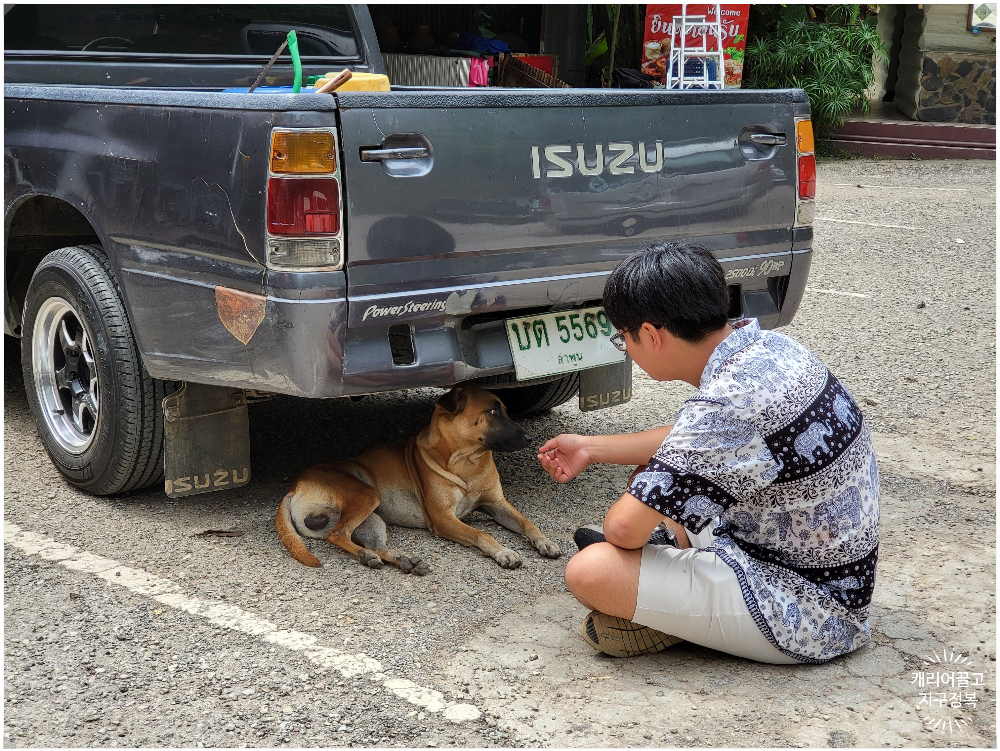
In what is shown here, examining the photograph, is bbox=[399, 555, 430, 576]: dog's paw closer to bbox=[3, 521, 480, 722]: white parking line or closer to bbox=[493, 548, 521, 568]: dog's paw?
bbox=[493, 548, 521, 568]: dog's paw

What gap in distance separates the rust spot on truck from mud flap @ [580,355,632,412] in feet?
4.71

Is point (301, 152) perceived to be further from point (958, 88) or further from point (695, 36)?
point (958, 88)

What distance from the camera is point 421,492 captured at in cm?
369

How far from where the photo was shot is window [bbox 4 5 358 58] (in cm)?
402

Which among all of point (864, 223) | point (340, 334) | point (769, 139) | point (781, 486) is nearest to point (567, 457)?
point (781, 486)

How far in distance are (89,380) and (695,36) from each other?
9.85 meters

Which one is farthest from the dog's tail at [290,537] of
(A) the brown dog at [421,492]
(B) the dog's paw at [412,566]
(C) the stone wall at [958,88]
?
(C) the stone wall at [958,88]

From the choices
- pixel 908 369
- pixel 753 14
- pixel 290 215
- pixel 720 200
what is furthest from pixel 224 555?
pixel 753 14

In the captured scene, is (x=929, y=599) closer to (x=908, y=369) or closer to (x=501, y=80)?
(x=908, y=369)

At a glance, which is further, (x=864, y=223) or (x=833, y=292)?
(x=864, y=223)

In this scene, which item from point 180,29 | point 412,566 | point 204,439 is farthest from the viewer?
point 180,29

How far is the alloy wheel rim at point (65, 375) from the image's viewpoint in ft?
12.1

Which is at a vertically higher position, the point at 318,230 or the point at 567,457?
the point at 318,230

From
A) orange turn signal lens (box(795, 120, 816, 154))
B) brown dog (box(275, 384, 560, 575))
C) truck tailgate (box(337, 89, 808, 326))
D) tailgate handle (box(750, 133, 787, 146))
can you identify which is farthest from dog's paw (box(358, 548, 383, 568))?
orange turn signal lens (box(795, 120, 816, 154))
